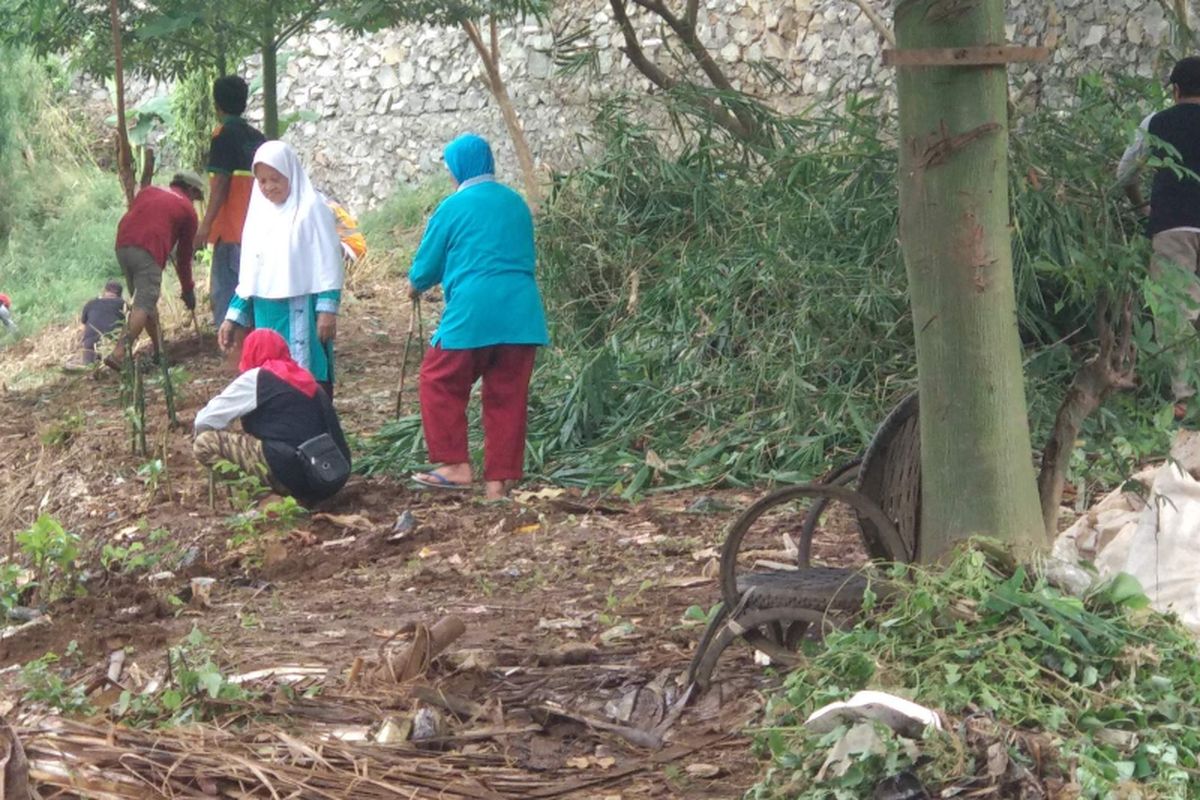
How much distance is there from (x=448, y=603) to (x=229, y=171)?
4.93m

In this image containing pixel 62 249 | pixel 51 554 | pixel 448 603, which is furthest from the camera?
pixel 62 249

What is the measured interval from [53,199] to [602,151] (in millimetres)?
11473

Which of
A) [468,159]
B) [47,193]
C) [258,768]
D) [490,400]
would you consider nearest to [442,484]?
[490,400]

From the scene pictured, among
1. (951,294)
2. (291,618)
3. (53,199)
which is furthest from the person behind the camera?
(53,199)

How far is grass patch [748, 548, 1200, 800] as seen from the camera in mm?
3410

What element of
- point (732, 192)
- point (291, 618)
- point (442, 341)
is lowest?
point (291, 618)

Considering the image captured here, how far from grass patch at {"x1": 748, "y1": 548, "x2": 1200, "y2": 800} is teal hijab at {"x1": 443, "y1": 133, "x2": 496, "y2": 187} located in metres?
3.59

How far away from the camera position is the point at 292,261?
7.61 meters

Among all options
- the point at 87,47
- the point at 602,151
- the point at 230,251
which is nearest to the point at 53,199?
the point at 87,47

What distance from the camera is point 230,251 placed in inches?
399

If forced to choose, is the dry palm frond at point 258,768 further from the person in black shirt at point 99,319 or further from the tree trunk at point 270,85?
the person in black shirt at point 99,319

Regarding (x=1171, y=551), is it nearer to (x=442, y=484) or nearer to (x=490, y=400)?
(x=490, y=400)

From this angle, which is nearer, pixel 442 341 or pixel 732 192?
pixel 442 341

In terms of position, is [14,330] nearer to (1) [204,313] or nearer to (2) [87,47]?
(1) [204,313]
